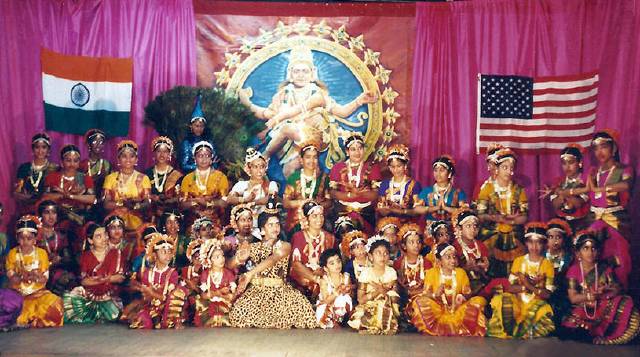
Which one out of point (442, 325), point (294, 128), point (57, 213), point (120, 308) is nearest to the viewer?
point (442, 325)

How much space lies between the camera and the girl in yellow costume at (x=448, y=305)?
24.0ft

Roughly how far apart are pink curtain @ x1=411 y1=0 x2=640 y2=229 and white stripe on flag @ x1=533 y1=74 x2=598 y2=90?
0.13m

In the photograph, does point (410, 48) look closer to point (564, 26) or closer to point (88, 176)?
point (564, 26)

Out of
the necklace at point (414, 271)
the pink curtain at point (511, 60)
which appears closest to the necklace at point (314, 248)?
the necklace at point (414, 271)

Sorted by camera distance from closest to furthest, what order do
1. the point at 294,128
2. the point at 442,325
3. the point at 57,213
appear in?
the point at 442,325 < the point at 57,213 < the point at 294,128

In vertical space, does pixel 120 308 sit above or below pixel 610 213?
below

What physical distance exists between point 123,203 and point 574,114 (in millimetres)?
5252

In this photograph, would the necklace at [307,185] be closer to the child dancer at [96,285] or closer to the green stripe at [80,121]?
the child dancer at [96,285]

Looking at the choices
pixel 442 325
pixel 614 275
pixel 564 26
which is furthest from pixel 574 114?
pixel 442 325

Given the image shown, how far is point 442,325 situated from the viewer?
7.34 meters

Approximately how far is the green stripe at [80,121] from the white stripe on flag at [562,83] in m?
4.96

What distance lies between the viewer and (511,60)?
9289 mm

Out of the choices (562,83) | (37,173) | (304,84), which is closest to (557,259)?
(562,83)

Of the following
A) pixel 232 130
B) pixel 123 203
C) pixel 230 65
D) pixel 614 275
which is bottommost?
pixel 614 275
